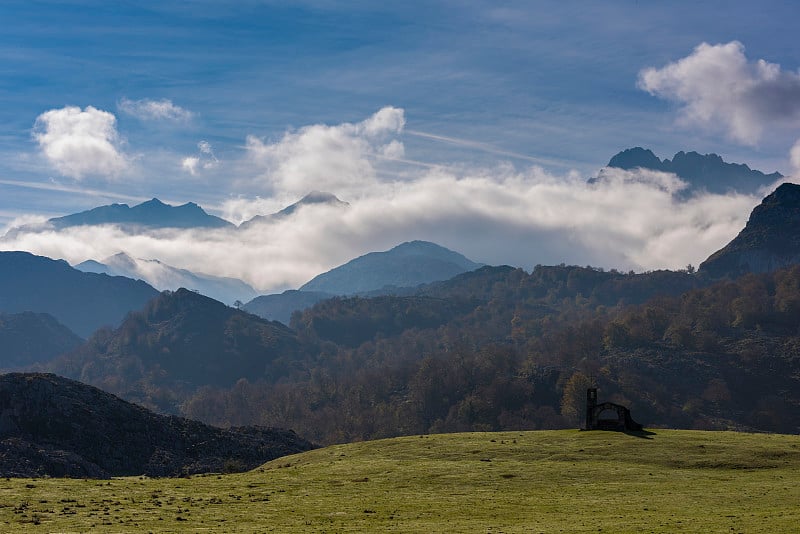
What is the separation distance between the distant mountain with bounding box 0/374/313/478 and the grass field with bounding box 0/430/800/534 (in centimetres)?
5576

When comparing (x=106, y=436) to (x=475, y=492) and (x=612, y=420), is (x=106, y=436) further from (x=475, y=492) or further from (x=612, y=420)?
(x=475, y=492)

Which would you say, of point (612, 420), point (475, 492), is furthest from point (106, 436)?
point (475, 492)

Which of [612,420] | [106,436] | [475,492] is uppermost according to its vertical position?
[612,420]

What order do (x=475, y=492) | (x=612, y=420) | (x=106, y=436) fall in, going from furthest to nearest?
(x=106, y=436)
(x=612, y=420)
(x=475, y=492)

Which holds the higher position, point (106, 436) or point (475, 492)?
point (475, 492)

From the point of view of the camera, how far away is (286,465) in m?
87.8

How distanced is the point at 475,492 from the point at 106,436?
333 feet

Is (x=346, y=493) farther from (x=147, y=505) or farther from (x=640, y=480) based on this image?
Result: (x=640, y=480)

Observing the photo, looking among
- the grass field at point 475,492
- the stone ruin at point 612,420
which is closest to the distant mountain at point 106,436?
the grass field at point 475,492

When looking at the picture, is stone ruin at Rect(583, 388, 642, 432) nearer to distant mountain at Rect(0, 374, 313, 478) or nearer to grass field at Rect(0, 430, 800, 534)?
grass field at Rect(0, 430, 800, 534)

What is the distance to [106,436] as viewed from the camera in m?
144

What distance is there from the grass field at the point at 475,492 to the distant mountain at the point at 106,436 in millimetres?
55760

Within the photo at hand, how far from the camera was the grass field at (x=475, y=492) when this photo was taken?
50.2 metres

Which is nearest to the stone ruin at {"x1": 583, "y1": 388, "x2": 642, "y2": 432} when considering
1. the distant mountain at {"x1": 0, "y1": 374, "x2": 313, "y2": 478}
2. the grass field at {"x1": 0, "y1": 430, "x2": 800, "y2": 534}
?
the grass field at {"x1": 0, "y1": 430, "x2": 800, "y2": 534}
